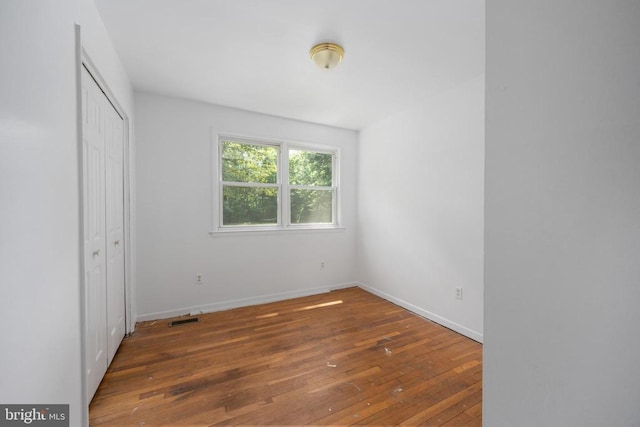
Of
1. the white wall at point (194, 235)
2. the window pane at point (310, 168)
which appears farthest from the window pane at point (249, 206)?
the window pane at point (310, 168)

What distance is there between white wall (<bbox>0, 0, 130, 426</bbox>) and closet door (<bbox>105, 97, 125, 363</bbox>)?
82 cm

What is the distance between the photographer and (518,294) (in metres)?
0.75

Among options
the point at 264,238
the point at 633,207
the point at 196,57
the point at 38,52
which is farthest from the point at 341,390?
the point at 196,57

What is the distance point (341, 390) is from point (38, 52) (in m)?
2.39

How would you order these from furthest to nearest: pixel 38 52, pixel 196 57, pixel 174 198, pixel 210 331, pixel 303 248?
pixel 303 248 < pixel 174 198 < pixel 210 331 < pixel 196 57 < pixel 38 52

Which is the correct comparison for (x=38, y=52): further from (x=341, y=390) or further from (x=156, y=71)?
(x=341, y=390)

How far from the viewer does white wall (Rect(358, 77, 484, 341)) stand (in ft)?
8.39

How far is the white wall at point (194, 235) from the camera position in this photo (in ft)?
9.50

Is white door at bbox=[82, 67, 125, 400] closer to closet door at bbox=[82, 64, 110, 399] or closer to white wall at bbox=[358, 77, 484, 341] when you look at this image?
closet door at bbox=[82, 64, 110, 399]

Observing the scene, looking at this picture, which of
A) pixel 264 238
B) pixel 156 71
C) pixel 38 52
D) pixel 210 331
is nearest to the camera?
pixel 38 52

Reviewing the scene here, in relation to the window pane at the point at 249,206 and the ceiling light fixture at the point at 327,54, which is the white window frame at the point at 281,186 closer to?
the window pane at the point at 249,206

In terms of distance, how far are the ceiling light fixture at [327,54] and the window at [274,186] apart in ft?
5.35

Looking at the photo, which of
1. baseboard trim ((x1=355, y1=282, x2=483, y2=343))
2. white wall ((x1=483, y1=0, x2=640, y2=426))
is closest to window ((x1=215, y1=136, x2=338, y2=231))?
baseboard trim ((x1=355, y1=282, x2=483, y2=343))

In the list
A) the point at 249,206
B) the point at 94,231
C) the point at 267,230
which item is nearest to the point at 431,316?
the point at 267,230
